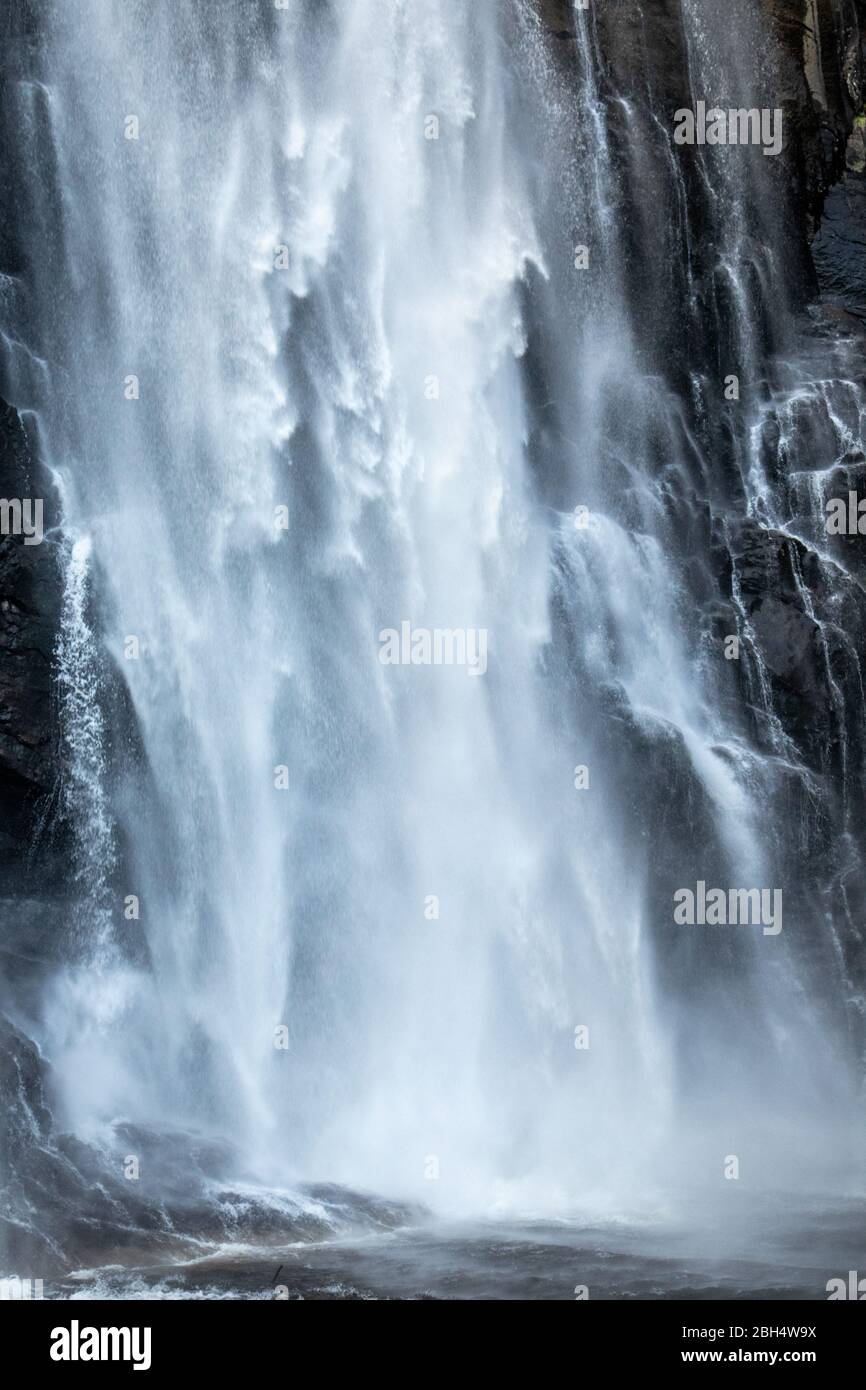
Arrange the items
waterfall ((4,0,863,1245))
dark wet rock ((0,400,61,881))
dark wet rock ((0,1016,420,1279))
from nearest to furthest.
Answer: dark wet rock ((0,1016,420,1279)), waterfall ((4,0,863,1245)), dark wet rock ((0,400,61,881))

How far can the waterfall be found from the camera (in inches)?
943

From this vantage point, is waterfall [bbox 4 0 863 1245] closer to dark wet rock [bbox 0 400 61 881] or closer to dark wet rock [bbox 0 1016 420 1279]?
dark wet rock [bbox 0 400 61 881]

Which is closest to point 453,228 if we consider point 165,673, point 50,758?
point 165,673

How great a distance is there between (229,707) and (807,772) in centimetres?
895

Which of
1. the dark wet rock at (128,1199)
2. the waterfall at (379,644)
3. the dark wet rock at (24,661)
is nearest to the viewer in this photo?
the dark wet rock at (128,1199)

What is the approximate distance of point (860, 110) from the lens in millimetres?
31266

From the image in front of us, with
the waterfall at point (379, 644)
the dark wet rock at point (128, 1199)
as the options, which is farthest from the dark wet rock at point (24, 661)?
the dark wet rock at point (128, 1199)

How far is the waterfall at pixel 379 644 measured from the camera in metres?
24.0

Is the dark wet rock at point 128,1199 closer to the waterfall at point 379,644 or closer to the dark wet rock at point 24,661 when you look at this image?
the waterfall at point 379,644

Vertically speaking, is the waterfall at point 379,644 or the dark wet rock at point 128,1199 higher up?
the waterfall at point 379,644

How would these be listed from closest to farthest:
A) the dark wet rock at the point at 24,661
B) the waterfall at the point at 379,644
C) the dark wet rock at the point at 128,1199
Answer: the dark wet rock at the point at 128,1199 < the waterfall at the point at 379,644 < the dark wet rock at the point at 24,661

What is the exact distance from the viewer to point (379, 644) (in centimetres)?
2542

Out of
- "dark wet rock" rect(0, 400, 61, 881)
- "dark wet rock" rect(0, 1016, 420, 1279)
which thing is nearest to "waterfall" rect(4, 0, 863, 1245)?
"dark wet rock" rect(0, 400, 61, 881)

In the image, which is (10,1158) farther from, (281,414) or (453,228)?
(453,228)
